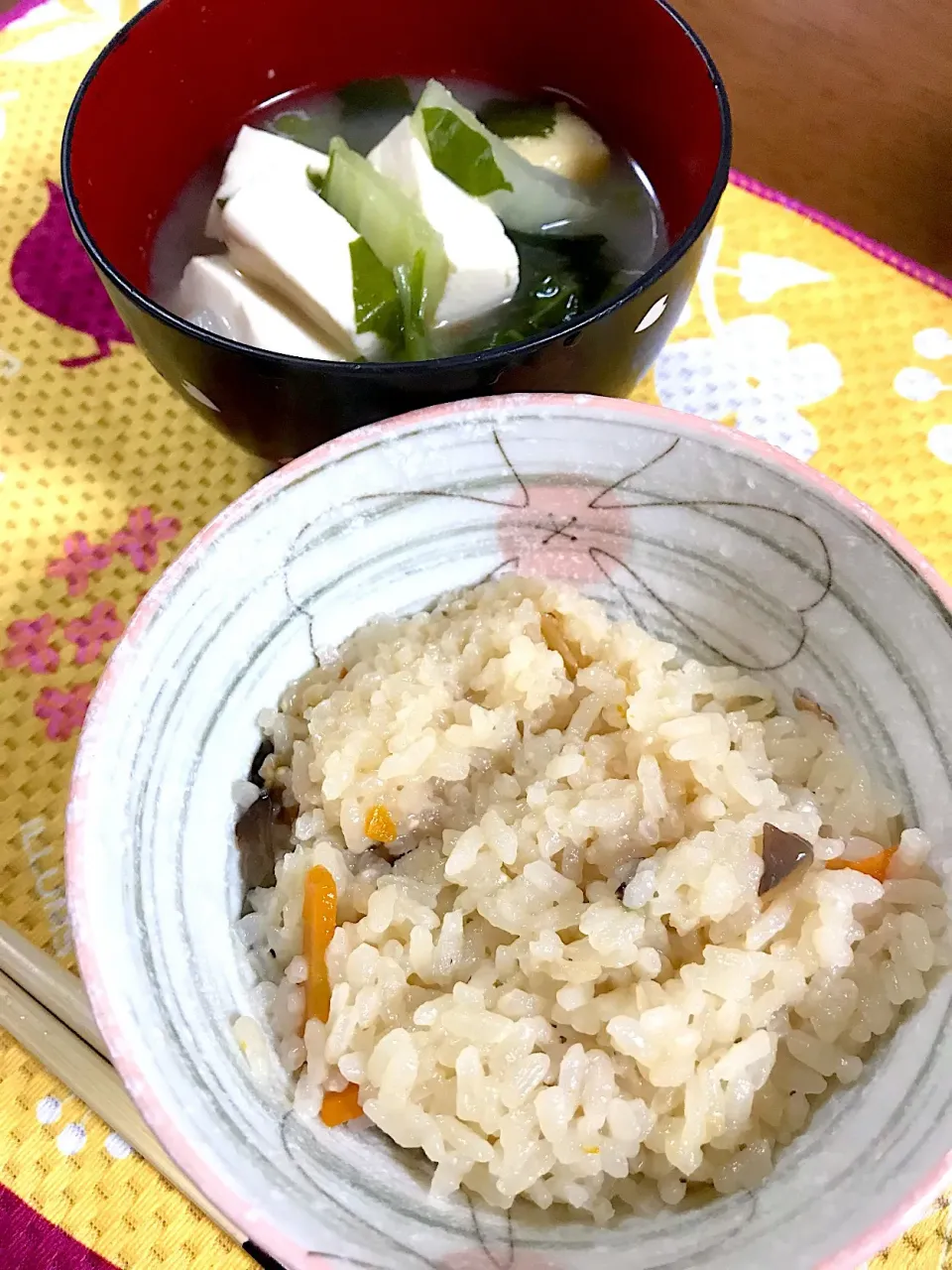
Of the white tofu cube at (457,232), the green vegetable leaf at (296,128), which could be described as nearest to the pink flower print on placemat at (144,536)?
the white tofu cube at (457,232)

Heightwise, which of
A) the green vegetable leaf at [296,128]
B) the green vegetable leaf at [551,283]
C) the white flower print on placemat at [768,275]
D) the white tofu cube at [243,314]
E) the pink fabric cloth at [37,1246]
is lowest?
the pink fabric cloth at [37,1246]

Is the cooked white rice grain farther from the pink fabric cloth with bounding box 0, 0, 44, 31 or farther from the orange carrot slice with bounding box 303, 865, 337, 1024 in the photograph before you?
the pink fabric cloth with bounding box 0, 0, 44, 31

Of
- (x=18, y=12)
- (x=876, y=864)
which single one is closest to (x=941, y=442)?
(x=876, y=864)

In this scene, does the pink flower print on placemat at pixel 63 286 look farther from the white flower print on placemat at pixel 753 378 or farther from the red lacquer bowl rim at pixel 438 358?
the white flower print on placemat at pixel 753 378

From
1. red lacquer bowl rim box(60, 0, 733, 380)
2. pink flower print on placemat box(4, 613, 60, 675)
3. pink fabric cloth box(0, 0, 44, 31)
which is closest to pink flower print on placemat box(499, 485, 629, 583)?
red lacquer bowl rim box(60, 0, 733, 380)

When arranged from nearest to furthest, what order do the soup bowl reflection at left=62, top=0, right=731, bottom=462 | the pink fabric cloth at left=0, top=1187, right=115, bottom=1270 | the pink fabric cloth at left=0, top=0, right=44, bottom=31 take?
1. the pink fabric cloth at left=0, top=1187, right=115, bottom=1270
2. the soup bowl reflection at left=62, top=0, right=731, bottom=462
3. the pink fabric cloth at left=0, top=0, right=44, bottom=31

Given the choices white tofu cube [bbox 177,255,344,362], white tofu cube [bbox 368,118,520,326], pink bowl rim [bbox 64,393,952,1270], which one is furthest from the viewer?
white tofu cube [bbox 368,118,520,326]

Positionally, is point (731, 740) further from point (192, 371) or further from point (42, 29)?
point (42, 29)
